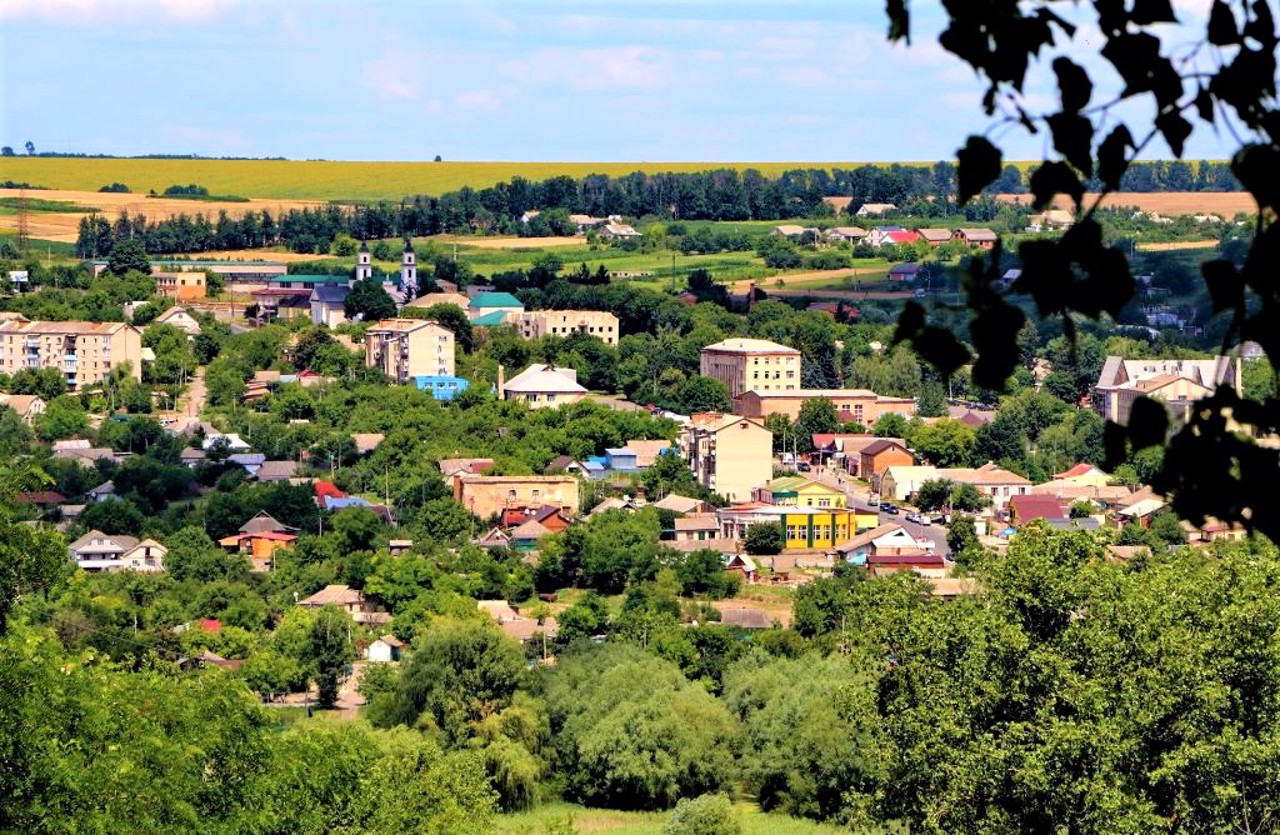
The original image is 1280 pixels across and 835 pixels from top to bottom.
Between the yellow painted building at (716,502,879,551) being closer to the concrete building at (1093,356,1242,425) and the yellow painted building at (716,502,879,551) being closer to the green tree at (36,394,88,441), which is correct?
the concrete building at (1093,356,1242,425)

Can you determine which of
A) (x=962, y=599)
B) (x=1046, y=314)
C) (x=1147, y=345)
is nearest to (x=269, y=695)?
(x=962, y=599)

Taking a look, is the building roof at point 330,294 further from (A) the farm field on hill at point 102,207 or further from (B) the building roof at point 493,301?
(A) the farm field on hill at point 102,207

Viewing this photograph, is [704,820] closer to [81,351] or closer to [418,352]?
[418,352]

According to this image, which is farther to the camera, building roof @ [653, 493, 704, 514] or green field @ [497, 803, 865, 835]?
building roof @ [653, 493, 704, 514]

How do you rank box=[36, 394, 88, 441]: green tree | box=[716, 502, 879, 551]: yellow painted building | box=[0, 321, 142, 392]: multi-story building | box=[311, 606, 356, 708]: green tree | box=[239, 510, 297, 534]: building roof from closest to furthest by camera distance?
box=[311, 606, 356, 708]: green tree < box=[239, 510, 297, 534]: building roof < box=[716, 502, 879, 551]: yellow painted building < box=[36, 394, 88, 441]: green tree < box=[0, 321, 142, 392]: multi-story building

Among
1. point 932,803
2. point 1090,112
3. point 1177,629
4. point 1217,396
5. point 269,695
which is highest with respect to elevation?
point 1090,112

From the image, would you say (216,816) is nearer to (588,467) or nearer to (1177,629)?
(1177,629)

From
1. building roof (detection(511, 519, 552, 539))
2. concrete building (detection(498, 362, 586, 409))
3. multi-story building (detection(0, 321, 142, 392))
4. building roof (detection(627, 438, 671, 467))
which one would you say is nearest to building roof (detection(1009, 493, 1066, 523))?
building roof (detection(627, 438, 671, 467))
